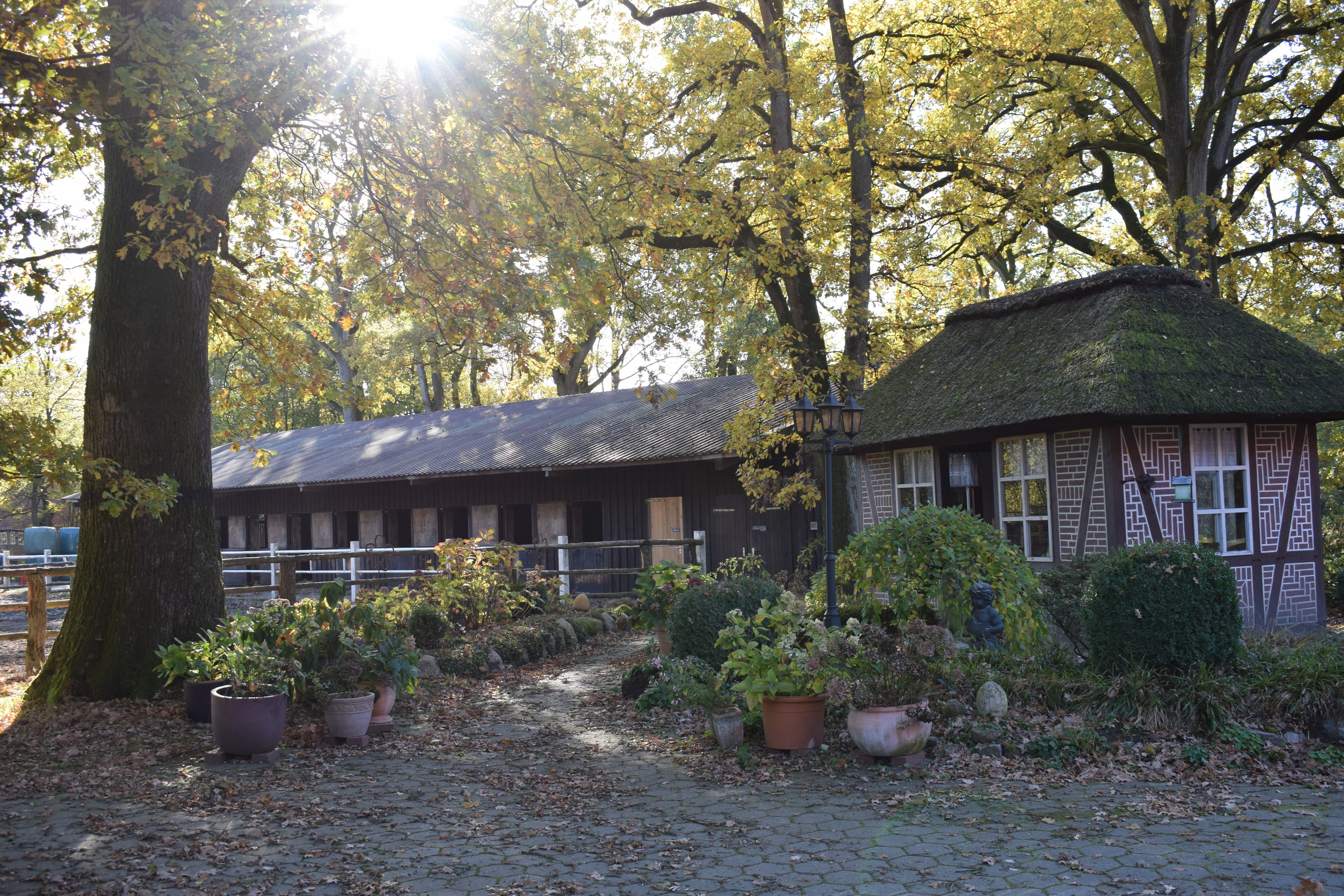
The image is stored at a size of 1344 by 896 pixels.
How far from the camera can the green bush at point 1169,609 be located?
7.73 metres

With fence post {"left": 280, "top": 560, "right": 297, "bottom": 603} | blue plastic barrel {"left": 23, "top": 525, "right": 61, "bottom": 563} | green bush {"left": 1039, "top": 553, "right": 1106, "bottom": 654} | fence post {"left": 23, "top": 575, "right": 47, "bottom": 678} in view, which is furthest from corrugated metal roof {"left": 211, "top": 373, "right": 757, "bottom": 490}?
green bush {"left": 1039, "top": 553, "right": 1106, "bottom": 654}

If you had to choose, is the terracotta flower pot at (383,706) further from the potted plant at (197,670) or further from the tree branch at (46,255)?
the tree branch at (46,255)

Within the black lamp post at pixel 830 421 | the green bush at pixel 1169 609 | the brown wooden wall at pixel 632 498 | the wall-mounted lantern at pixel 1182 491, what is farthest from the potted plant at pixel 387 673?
the brown wooden wall at pixel 632 498

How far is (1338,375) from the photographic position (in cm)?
1320

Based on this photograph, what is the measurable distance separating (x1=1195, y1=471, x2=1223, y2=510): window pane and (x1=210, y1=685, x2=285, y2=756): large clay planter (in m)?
10.8

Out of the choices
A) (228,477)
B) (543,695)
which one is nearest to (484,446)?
(228,477)

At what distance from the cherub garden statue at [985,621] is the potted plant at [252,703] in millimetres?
5919

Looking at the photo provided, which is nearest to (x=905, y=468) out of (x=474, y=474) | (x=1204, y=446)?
(x=1204, y=446)

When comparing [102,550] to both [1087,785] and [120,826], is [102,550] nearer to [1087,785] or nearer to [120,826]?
[120,826]

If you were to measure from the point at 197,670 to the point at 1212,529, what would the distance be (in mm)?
11585

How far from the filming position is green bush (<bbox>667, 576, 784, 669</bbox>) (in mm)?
10195

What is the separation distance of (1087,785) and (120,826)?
5842 millimetres

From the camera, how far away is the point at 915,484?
15.7 meters

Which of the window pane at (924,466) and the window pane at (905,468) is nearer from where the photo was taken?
the window pane at (924,466)
